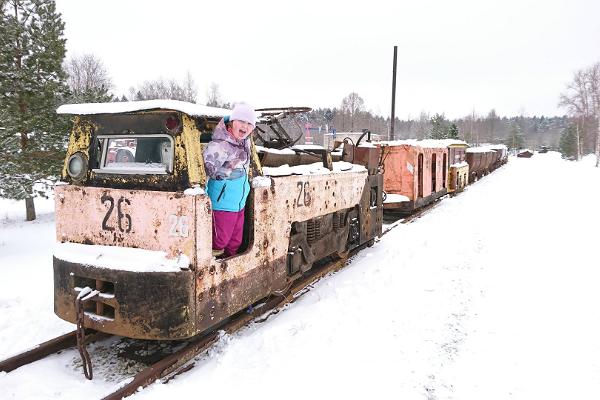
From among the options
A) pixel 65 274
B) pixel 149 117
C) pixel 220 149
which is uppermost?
pixel 149 117

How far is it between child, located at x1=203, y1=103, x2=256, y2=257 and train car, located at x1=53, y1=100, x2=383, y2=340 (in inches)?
5.3

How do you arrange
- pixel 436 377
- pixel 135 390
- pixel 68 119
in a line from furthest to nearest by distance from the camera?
pixel 68 119, pixel 436 377, pixel 135 390

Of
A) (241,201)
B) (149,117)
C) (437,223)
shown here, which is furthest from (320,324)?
(437,223)

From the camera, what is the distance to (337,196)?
5.92m

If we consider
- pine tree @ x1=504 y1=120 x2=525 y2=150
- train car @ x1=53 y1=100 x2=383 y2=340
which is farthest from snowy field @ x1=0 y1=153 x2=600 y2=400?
pine tree @ x1=504 y1=120 x2=525 y2=150

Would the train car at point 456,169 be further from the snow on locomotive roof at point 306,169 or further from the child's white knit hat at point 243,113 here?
the child's white knit hat at point 243,113

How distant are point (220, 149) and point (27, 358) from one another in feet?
7.97

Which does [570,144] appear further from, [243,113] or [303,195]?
[243,113]

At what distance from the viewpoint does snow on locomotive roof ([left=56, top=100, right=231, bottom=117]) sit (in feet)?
10.7

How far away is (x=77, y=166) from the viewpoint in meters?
3.67

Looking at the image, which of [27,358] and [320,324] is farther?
[320,324]

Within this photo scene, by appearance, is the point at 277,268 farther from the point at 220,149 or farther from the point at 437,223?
the point at 437,223

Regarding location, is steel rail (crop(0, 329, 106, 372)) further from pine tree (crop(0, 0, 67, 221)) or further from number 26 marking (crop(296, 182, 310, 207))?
pine tree (crop(0, 0, 67, 221))

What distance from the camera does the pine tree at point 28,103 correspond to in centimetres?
1009
